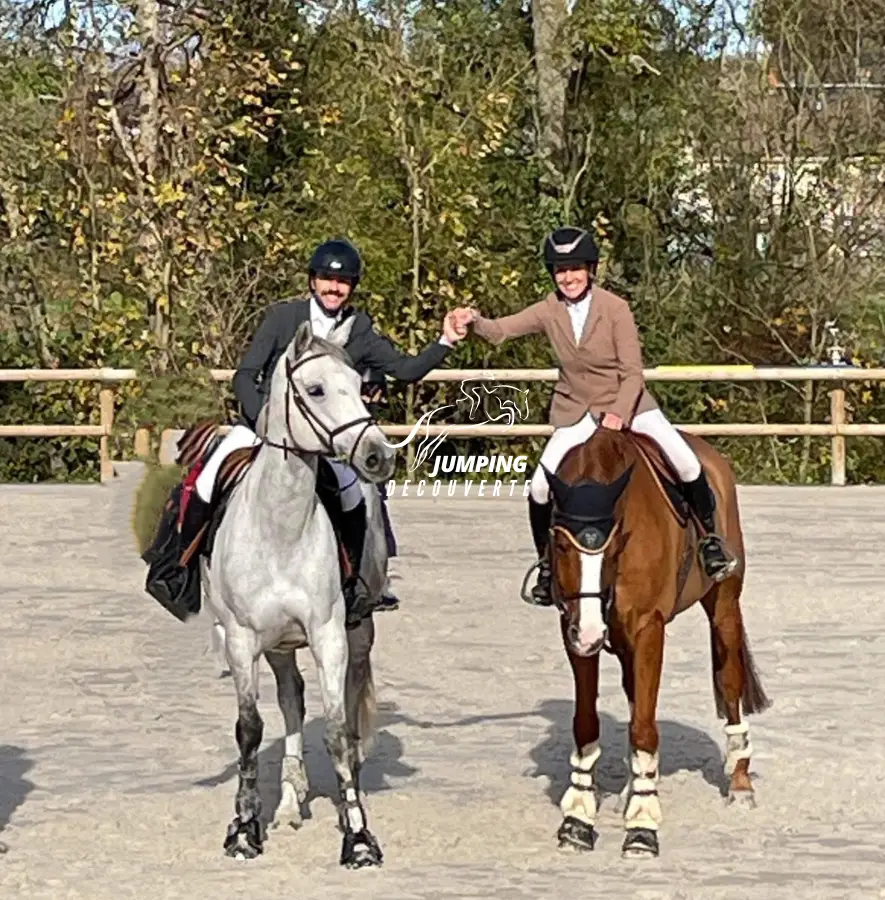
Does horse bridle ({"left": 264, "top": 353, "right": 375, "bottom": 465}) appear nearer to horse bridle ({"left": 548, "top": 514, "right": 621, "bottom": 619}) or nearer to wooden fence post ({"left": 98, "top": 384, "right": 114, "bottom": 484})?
horse bridle ({"left": 548, "top": 514, "right": 621, "bottom": 619})

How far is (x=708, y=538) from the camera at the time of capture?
8.34m

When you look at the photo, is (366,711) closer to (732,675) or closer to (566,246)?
(732,675)

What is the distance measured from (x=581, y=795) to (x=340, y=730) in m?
0.89

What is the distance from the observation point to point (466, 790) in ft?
28.3

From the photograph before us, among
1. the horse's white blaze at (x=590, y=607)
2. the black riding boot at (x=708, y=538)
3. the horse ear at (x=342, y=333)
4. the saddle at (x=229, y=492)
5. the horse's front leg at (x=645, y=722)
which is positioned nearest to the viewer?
the horse's white blaze at (x=590, y=607)

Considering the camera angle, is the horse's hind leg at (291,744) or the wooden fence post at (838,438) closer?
the horse's hind leg at (291,744)

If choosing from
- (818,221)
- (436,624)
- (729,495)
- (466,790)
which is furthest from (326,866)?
(818,221)

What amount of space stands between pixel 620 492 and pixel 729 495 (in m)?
1.34

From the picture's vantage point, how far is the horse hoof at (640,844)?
7.42m

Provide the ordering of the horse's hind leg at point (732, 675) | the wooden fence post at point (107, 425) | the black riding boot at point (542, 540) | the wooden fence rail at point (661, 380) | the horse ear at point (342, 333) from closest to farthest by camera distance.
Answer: the horse ear at point (342, 333) → the black riding boot at point (542, 540) → the horse's hind leg at point (732, 675) → the wooden fence rail at point (661, 380) → the wooden fence post at point (107, 425)

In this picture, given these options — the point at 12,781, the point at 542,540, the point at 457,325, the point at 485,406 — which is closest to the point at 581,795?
the point at 542,540

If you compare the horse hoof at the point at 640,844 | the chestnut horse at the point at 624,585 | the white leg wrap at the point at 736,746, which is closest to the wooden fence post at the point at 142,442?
the white leg wrap at the point at 736,746

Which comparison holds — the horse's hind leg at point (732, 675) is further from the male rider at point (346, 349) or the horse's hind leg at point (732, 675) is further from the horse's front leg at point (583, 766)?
the male rider at point (346, 349)

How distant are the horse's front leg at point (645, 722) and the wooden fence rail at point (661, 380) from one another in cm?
1492
